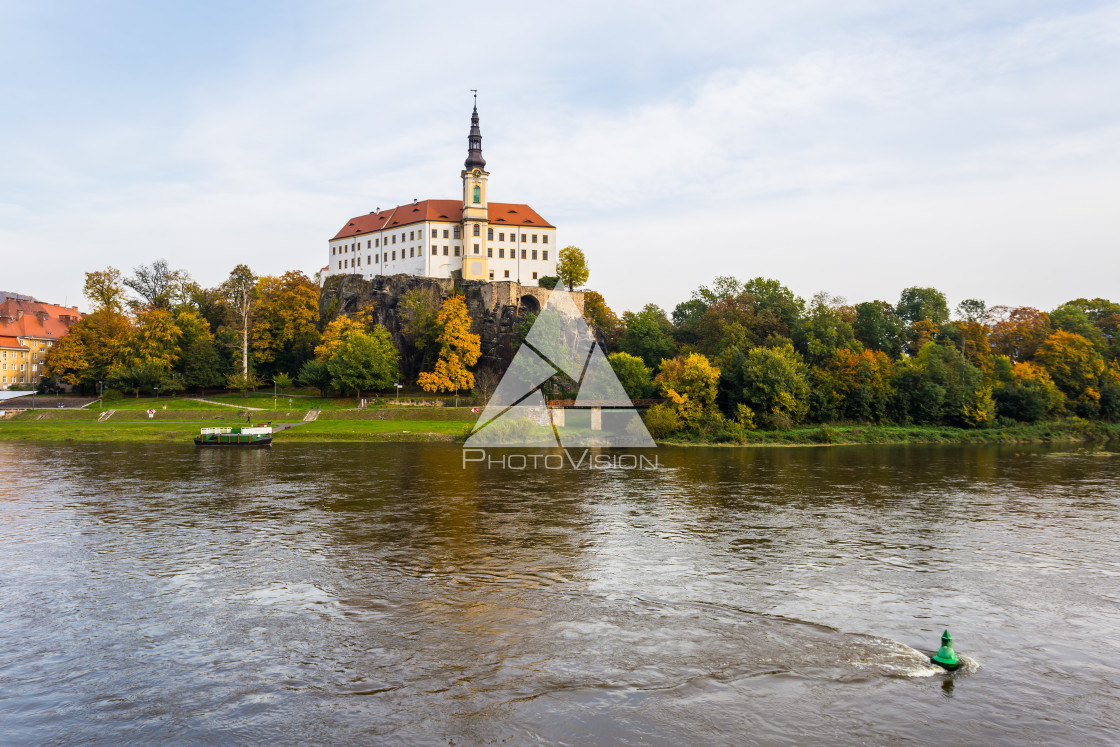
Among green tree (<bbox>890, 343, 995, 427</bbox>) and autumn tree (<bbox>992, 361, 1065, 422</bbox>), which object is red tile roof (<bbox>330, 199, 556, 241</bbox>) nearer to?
green tree (<bbox>890, 343, 995, 427</bbox>)

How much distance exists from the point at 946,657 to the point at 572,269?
3387 inches

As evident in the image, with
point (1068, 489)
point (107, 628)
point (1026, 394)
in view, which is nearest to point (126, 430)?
point (107, 628)

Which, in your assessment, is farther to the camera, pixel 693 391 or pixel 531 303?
pixel 531 303

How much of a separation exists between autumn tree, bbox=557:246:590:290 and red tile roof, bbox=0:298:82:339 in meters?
80.7

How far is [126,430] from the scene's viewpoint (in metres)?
64.8

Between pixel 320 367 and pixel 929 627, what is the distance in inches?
2792

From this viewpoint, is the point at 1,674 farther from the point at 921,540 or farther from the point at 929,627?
the point at 921,540

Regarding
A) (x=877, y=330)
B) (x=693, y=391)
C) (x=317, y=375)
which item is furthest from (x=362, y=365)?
(x=877, y=330)

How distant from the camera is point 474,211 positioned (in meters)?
95.1

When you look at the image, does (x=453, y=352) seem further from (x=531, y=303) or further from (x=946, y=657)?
(x=946, y=657)

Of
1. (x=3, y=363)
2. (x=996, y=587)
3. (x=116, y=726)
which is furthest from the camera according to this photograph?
(x=3, y=363)

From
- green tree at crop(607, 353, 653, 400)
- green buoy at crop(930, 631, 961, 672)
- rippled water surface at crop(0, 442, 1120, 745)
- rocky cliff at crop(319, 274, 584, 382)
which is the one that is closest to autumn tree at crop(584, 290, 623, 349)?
rocky cliff at crop(319, 274, 584, 382)

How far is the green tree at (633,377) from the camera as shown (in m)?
76.5

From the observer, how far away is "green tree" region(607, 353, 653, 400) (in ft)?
251
